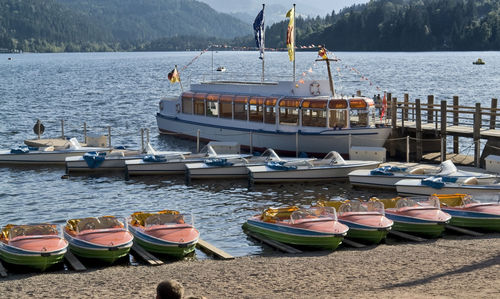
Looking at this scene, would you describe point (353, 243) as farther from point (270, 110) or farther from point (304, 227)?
point (270, 110)

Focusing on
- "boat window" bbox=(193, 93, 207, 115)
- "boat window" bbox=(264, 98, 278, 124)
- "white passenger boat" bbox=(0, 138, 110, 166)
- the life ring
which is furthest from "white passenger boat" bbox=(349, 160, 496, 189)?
"boat window" bbox=(193, 93, 207, 115)

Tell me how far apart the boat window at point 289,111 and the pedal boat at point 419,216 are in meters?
16.2

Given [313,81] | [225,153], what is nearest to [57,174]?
[225,153]

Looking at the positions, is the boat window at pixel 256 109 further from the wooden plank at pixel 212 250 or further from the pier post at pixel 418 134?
the wooden plank at pixel 212 250

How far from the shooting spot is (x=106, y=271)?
2041cm

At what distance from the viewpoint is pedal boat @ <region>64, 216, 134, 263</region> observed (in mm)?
20750

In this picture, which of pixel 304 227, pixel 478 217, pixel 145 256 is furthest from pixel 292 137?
pixel 145 256

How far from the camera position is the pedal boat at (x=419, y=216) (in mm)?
22750

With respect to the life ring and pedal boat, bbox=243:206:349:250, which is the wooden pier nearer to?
the life ring

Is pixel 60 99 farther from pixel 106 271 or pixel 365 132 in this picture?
pixel 106 271

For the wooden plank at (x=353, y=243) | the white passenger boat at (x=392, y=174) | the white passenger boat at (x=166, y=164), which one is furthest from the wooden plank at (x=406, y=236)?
the white passenger boat at (x=166, y=164)

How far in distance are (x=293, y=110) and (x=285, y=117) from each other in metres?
0.66

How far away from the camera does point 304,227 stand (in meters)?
22.0

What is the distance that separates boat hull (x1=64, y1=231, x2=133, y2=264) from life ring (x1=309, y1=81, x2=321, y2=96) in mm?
Result: 21105
